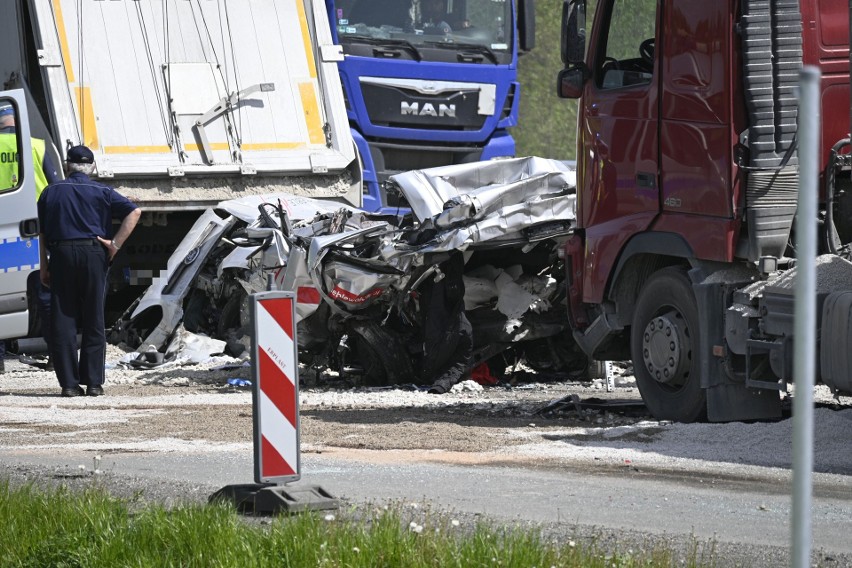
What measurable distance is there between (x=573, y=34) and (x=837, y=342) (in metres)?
2.96

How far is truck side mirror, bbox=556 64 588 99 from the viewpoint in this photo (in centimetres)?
1022

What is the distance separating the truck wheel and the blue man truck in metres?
7.09

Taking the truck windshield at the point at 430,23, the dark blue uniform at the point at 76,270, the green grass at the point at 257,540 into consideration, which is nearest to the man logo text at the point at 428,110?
the truck windshield at the point at 430,23

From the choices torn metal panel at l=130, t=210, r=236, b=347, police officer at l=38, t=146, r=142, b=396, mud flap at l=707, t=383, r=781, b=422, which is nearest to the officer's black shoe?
police officer at l=38, t=146, r=142, b=396

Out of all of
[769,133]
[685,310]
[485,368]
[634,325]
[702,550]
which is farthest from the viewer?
[485,368]

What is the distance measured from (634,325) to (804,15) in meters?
2.26

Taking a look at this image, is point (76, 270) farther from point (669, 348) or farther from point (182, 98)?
point (669, 348)

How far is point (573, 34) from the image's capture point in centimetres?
1013

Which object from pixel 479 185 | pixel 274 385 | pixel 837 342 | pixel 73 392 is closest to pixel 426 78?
pixel 479 185

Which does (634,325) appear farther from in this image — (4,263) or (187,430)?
(4,263)

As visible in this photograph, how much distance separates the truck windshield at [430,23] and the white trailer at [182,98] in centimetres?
79

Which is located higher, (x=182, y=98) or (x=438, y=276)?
(x=182, y=98)

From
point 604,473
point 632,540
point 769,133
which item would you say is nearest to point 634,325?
point 769,133

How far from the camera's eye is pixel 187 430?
9586 millimetres
